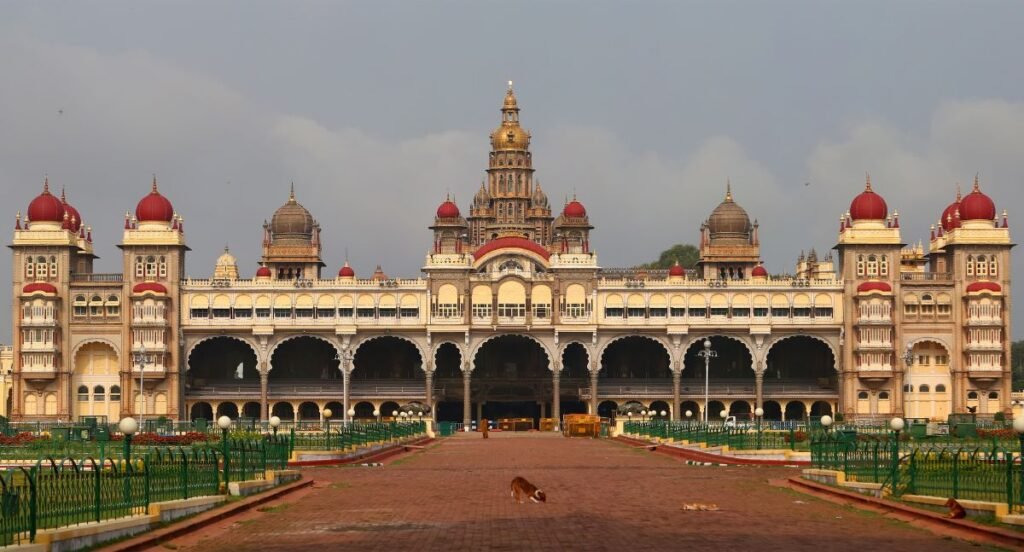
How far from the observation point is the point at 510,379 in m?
113

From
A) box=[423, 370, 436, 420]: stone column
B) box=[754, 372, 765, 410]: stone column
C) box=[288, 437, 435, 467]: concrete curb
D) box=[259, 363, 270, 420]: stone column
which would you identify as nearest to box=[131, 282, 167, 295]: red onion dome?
box=[259, 363, 270, 420]: stone column

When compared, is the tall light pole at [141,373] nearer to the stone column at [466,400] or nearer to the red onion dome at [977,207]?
the stone column at [466,400]

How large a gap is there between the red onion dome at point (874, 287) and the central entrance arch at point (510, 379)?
71.1 ft

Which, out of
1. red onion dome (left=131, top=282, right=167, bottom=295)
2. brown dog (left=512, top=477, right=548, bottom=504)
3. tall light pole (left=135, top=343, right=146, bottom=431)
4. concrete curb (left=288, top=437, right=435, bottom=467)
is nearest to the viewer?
brown dog (left=512, top=477, right=548, bottom=504)

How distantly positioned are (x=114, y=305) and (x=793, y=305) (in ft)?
145

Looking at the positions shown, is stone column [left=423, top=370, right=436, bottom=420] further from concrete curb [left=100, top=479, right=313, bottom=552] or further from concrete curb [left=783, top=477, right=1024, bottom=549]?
concrete curb [left=783, top=477, right=1024, bottom=549]

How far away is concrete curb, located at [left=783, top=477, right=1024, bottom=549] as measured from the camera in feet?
80.0

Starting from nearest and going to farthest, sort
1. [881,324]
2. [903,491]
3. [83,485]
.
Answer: [83,485] → [903,491] → [881,324]

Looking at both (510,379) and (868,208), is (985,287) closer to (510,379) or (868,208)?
(868,208)

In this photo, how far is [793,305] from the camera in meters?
108

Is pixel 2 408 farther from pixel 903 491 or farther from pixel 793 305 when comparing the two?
pixel 903 491

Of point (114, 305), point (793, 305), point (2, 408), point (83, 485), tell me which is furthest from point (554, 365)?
point (83, 485)

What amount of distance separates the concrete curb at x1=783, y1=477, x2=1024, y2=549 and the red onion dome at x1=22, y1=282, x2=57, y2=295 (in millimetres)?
78447

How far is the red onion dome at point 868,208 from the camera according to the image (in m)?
110
